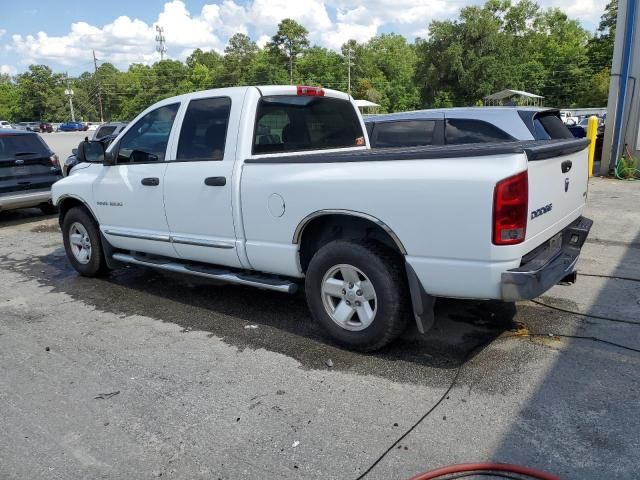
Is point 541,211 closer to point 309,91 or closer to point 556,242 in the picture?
point 556,242

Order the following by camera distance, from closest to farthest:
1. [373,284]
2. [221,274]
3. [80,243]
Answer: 1. [373,284]
2. [221,274]
3. [80,243]

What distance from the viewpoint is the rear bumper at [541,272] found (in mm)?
3262

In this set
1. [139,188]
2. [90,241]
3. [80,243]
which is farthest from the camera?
[80,243]

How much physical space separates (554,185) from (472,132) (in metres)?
3.58

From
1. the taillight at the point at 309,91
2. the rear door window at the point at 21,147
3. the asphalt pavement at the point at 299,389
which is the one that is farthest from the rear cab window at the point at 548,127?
the rear door window at the point at 21,147

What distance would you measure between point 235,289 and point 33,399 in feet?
8.12

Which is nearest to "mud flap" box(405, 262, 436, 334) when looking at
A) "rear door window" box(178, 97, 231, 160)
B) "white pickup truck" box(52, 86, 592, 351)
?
"white pickup truck" box(52, 86, 592, 351)

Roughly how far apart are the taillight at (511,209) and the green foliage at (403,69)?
180ft

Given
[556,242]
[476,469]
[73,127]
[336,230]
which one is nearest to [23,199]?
[336,230]

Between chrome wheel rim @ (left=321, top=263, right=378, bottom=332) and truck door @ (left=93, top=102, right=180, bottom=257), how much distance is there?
1871 millimetres

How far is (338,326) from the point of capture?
13.3 feet

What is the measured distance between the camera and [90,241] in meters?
6.09

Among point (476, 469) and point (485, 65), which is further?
point (485, 65)

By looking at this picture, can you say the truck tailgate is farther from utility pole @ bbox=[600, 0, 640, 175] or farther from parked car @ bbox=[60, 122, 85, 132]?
parked car @ bbox=[60, 122, 85, 132]
